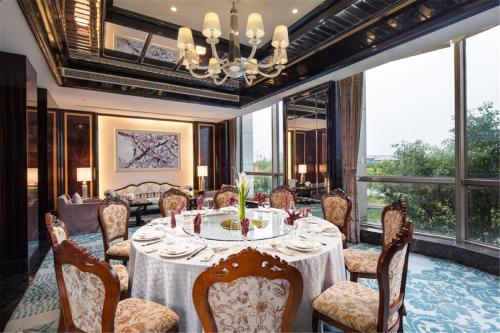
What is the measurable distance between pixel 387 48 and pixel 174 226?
3.14 m

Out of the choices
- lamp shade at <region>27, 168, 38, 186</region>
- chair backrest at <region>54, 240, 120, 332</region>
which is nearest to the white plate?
chair backrest at <region>54, 240, 120, 332</region>

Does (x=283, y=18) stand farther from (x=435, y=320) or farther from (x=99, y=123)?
(x=99, y=123)

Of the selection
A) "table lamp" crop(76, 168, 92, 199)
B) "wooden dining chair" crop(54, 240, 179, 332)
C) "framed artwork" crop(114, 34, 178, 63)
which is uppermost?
"framed artwork" crop(114, 34, 178, 63)

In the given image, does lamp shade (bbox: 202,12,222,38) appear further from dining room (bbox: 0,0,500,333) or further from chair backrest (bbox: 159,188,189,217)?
chair backrest (bbox: 159,188,189,217)

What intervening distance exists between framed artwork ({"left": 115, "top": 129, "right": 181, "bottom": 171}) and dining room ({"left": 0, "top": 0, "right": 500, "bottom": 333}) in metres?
1.03

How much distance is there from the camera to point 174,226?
8.17ft

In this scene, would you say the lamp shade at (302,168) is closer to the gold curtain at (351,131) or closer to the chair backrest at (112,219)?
the gold curtain at (351,131)

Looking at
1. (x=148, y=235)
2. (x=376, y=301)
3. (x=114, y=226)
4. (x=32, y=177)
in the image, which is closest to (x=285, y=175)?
(x=114, y=226)

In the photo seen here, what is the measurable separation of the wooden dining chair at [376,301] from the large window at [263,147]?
15.7 feet

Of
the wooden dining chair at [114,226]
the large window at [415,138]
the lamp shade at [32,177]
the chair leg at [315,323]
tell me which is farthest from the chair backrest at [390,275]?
the lamp shade at [32,177]

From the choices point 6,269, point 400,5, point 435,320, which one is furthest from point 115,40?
point 435,320

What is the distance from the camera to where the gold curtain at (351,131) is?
14.0 feet

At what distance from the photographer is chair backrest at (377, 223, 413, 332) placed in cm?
146

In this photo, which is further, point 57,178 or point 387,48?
point 57,178
